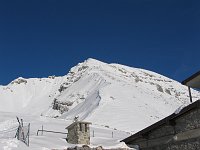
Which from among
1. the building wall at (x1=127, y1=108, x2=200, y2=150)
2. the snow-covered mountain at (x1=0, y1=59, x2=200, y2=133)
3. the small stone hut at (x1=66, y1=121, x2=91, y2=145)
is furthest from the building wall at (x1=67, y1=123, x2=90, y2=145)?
the snow-covered mountain at (x1=0, y1=59, x2=200, y2=133)

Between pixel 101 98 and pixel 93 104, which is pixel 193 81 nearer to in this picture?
pixel 93 104

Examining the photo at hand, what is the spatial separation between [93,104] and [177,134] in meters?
57.9

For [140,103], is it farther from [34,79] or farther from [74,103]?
[34,79]

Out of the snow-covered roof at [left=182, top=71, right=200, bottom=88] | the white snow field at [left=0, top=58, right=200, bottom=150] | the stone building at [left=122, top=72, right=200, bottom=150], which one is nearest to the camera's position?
the stone building at [left=122, top=72, right=200, bottom=150]

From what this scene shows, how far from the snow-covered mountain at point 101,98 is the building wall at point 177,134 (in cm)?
3769

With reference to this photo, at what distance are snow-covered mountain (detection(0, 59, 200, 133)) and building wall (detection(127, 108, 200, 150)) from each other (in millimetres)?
37691

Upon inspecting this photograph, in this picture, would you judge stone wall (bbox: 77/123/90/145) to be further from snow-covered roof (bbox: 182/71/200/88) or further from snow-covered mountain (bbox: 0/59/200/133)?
snow-covered mountain (bbox: 0/59/200/133)

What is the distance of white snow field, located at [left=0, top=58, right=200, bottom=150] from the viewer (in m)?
27.3

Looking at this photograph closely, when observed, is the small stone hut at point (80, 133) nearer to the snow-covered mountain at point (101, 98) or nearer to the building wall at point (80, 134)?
the building wall at point (80, 134)

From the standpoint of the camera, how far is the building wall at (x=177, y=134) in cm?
1014

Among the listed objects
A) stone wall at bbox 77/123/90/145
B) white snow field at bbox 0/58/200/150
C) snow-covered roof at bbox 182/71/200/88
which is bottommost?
stone wall at bbox 77/123/90/145

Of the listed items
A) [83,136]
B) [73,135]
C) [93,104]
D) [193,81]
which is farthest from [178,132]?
[93,104]

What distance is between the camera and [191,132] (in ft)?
33.5

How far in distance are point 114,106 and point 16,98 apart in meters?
71.3
